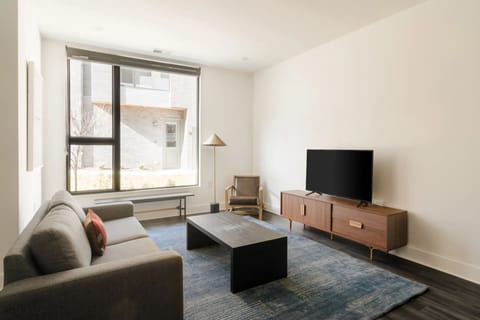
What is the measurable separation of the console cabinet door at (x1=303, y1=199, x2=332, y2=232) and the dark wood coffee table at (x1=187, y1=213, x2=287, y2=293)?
1.15 m

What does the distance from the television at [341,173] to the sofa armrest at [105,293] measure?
2.45m

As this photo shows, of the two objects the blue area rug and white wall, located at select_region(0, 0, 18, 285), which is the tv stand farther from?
white wall, located at select_region(0, 0, 18, 285)

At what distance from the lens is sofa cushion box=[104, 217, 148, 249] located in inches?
99.7

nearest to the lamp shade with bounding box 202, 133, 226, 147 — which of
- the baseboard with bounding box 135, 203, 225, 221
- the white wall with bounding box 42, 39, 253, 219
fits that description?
the white wall with bounding box 42, 39, 253, 219

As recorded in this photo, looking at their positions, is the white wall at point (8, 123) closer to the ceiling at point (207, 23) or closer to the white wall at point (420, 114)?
the ceiling at point (207, 23)

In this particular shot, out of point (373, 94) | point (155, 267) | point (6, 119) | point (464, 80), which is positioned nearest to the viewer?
point (155, 267)

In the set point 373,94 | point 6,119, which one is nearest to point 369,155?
point 373,94

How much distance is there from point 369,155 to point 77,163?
168 inches

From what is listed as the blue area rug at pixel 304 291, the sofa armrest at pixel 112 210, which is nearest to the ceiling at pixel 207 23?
the sofa armrest at pixel 112 210

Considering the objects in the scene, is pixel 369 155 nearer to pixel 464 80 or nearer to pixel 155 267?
Answer: pixel 464 80

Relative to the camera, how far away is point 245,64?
5156 mm

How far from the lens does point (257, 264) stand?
2461 millimetres

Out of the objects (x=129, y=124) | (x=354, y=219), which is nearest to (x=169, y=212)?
(x=129, y=124)

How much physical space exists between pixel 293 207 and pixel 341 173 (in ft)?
3.07
